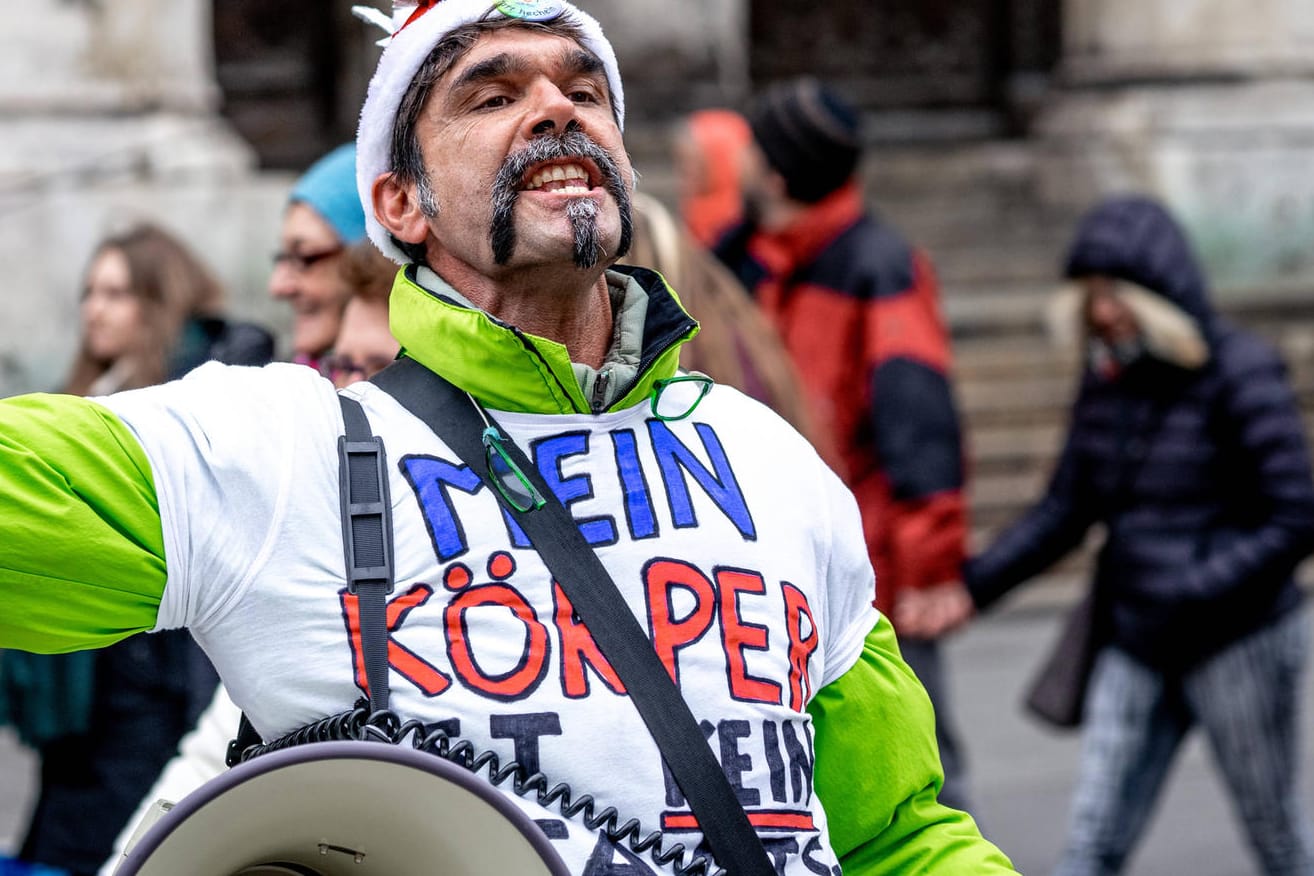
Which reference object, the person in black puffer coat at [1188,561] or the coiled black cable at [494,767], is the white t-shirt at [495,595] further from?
the person in black puffer coat at [1188,561]

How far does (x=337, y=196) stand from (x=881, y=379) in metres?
1.88

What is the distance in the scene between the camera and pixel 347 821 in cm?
191

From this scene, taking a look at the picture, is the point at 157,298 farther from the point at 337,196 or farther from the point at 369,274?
the point at 369,274

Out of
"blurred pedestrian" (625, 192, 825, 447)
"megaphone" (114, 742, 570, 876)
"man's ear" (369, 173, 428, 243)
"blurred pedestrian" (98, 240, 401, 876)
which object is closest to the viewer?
"megaphone" (114, 742, 570, 876)

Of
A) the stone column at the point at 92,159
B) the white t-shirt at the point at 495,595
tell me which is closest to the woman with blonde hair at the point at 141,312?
the white t-shirt at the point at 495,595

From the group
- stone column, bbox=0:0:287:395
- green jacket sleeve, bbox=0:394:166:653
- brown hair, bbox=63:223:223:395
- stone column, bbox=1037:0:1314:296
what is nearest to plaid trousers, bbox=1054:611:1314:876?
brown hair, bbox=63:223:223:395

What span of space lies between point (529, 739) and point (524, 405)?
1.18 ft

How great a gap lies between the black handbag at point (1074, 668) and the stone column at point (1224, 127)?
6.97 metres

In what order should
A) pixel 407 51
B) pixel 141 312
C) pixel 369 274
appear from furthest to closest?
pixel 141 312 → pixel 369 274 → pixel 407 51

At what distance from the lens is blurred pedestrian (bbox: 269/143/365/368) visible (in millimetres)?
3678

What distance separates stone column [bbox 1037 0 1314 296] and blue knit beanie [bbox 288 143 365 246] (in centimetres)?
871

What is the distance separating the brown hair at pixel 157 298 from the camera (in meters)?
4.74

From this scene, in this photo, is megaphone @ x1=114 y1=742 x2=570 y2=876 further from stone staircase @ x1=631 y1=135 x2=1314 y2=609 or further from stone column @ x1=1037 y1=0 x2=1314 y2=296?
stone column @ x1=1037 y1=0 x2=1314 y2=296

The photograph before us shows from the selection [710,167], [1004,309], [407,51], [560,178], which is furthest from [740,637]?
[1004,309]
